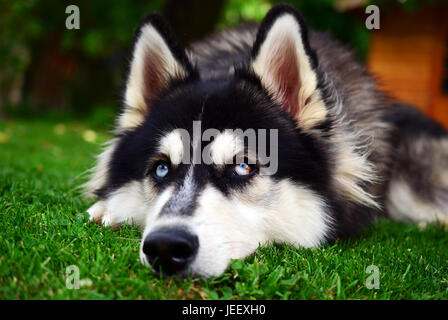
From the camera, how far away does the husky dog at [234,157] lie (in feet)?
7.88

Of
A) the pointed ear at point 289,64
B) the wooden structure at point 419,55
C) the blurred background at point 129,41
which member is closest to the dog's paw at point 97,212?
the blurred background at point 129,41

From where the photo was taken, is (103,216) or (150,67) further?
(150,67)

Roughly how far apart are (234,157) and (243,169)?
104mm

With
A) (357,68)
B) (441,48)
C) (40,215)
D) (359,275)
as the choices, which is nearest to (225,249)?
(359,275)

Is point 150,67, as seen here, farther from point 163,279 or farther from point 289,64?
point 163,279

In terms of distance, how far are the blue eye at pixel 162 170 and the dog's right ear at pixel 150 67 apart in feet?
1.98

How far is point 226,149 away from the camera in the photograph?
2.67 metres

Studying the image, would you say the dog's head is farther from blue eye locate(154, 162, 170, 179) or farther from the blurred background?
A: the blurred background

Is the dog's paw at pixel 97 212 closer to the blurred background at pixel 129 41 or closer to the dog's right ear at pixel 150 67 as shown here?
the dog's right ear at pixel 150 67

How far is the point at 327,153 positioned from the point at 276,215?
24.0 inches

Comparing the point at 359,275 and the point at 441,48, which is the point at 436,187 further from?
the point at 441,48

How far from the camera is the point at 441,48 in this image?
11.8m

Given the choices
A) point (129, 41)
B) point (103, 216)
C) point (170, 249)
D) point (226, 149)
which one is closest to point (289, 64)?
point (226, 149)
